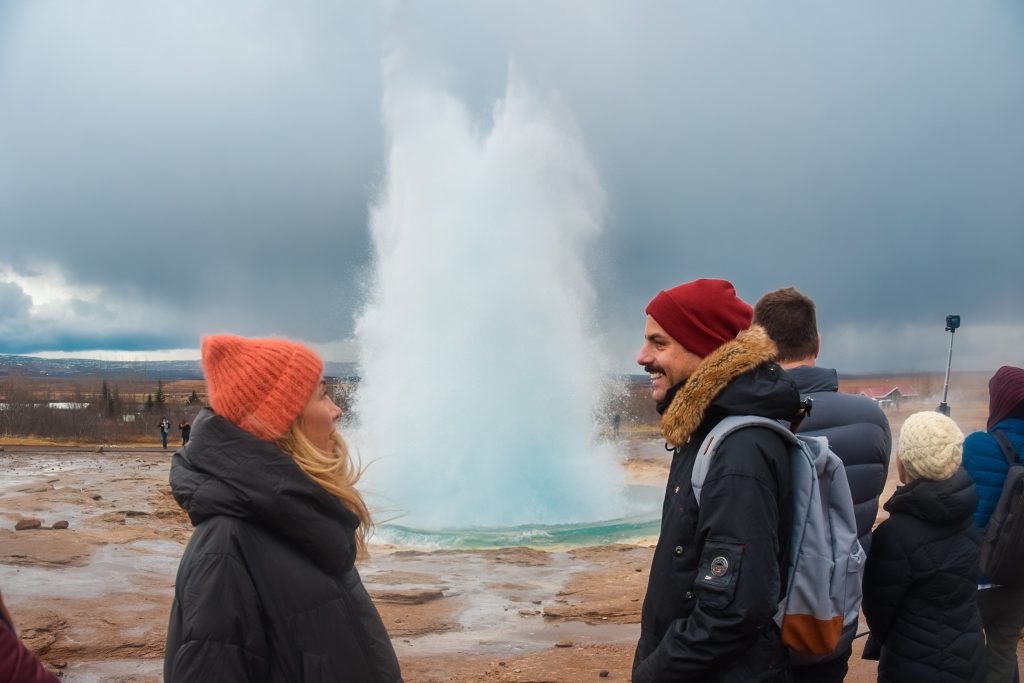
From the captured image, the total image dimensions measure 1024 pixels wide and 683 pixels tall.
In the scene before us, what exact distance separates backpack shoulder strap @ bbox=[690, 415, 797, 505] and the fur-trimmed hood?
0.04 metres

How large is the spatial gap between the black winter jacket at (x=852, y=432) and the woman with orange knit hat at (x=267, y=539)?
181cm

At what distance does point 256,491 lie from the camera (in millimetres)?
1895

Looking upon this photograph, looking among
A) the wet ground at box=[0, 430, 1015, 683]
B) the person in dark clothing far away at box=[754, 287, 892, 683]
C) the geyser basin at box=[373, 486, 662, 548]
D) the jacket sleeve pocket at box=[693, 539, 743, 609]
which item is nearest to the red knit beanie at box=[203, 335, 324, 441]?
the jacket sleeve pocket at box=[693, 539, 743, 609]

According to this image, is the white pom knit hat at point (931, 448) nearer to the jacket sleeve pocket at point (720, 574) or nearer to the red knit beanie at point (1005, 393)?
the red knit beanie at point (1005, 393)

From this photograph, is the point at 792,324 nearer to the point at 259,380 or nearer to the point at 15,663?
the point at 259,380

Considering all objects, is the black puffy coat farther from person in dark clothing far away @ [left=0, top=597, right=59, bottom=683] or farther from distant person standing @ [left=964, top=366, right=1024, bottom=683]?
person in dark clothing far away @ [left=0, top=597, right=59, bottom=683]

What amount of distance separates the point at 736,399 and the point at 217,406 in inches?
56.1

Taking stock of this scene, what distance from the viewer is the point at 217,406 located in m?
2.08

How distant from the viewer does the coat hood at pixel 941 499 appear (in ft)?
9.81

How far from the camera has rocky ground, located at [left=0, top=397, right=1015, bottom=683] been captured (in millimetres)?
6172

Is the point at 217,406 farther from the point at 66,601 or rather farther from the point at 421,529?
the point at 421,529

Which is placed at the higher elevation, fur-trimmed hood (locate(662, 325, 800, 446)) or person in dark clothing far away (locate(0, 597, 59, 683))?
fur-trimmed hood (locate(662, 325, 800, 446))

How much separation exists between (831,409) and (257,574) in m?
2.19

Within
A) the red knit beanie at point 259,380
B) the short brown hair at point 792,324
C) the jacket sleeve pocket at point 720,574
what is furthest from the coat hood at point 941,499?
the red knit beanie at point 259,380
